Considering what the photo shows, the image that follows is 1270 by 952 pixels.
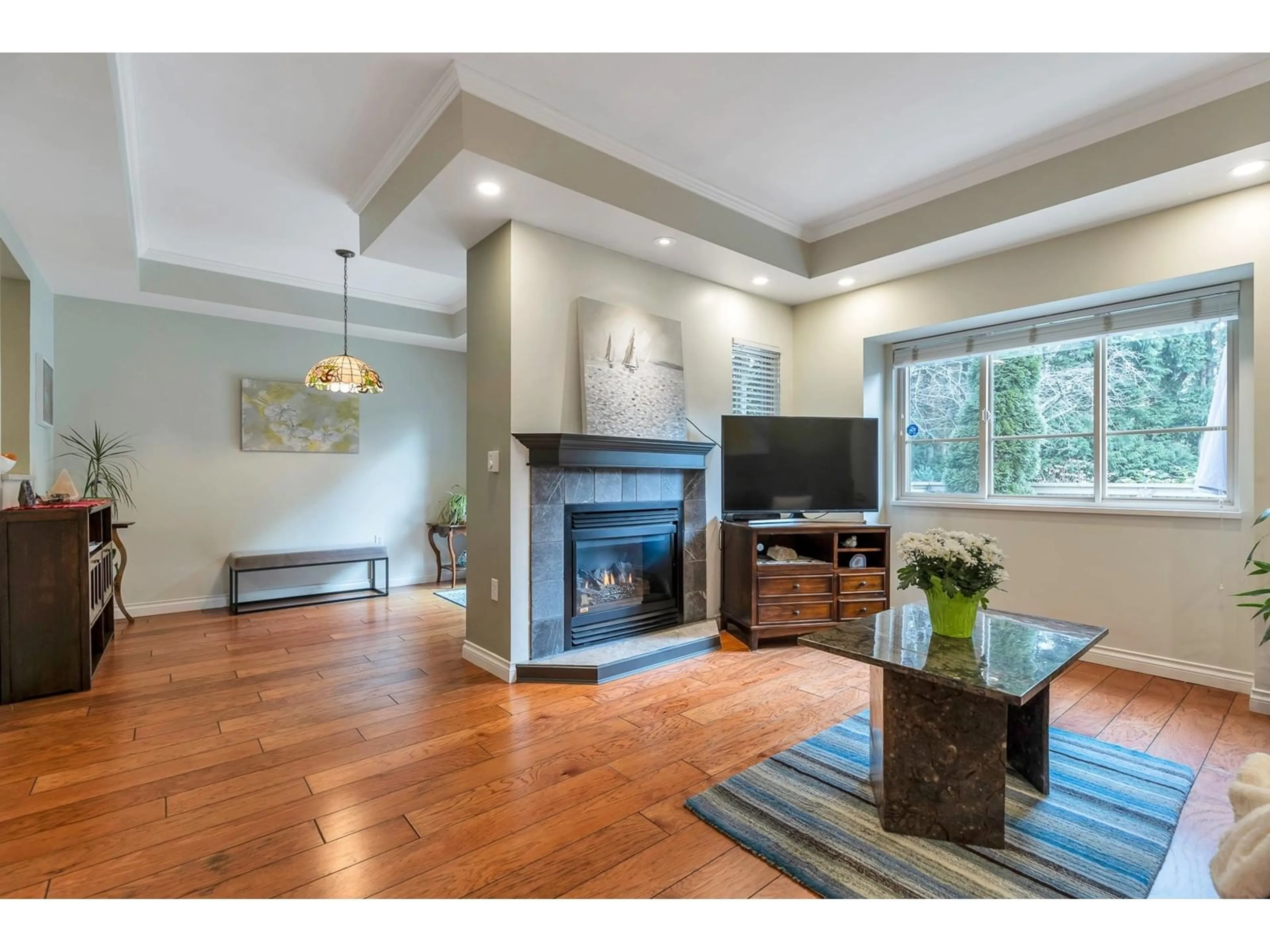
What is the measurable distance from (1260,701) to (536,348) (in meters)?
3.88

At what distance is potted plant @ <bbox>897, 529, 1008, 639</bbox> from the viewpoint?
1899 mm

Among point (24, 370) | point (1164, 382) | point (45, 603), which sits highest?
point (24, 370)

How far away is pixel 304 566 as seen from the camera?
4832 millimetres

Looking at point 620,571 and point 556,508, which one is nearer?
point 556,508

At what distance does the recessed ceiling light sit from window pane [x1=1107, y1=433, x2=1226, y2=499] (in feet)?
4.18

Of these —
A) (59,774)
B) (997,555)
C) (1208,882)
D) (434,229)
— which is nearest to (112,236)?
(434,229)

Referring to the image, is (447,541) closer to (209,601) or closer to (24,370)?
(209,601)

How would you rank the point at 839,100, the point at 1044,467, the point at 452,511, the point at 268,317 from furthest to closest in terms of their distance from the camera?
the point at 452,511, the point at 268,317, the point at 1044,467, the point at 839,100

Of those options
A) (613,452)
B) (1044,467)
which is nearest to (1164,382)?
(1044,467)

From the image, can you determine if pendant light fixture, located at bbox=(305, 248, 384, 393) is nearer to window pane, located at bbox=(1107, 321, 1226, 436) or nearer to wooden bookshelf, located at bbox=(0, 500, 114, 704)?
wooden bookshelf, located at bbox=(0, 500, 114, 704)

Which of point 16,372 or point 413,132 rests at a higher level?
point 413,132
